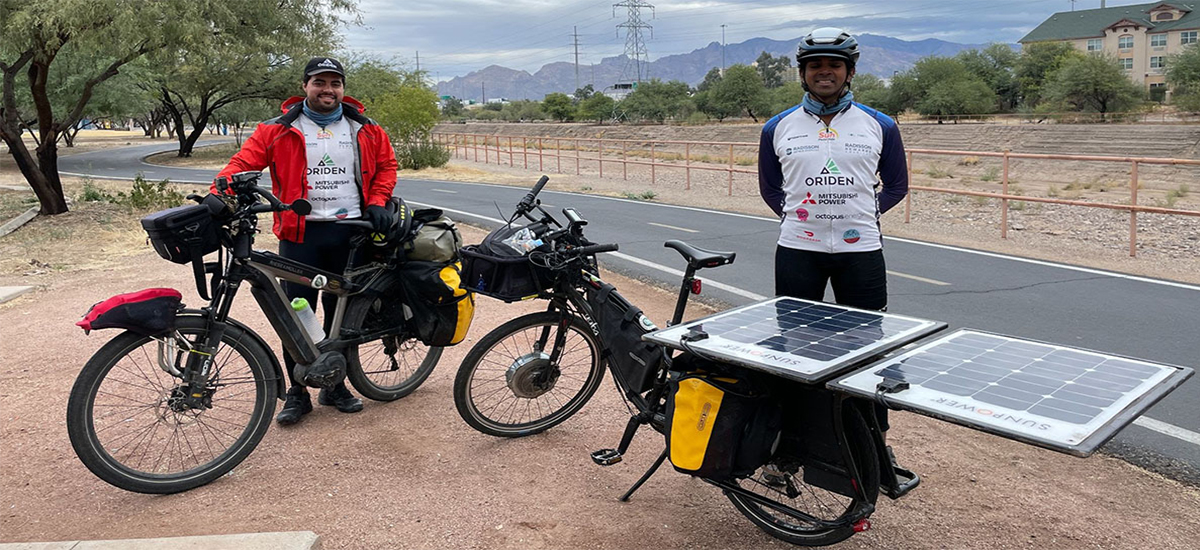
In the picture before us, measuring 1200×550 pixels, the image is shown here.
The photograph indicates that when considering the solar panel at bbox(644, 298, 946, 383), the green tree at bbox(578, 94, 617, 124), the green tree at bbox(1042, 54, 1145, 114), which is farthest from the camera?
the green tree at bbox(578, 94, 617, 124)

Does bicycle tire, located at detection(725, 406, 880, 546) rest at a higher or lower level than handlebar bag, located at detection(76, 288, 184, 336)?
lower

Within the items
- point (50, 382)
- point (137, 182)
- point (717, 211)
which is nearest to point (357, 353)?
point (50, 382)

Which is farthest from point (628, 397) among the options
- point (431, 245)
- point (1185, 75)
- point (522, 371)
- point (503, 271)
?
point (1185, 75)

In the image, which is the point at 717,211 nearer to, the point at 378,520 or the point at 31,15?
the point at 31,15

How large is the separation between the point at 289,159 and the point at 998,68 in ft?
255

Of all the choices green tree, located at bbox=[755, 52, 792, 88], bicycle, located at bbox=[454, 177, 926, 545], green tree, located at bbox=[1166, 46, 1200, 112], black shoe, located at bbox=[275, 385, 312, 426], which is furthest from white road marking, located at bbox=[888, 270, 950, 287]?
green tree, located at bbox=[755, 52, 792, 88]

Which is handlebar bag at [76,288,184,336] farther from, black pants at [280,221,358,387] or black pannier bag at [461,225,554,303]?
black pannier bag at [461,225,554,303]

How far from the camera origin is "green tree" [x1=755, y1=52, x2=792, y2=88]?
134 metres

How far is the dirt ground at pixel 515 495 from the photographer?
11.0 ft

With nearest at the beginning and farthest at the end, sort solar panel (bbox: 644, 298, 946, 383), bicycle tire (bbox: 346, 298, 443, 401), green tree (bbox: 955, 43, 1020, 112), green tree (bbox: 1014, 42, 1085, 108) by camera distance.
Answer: solar panel (bbox: 644, 298, 946, 383), bicycle tire (bbox: 346, 298, 443, 401), green tree (bbox: 1014, 42, 1085, 108), green tree (bbox: 955, 43, 1020, 112)

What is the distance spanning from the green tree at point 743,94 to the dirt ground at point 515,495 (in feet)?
234

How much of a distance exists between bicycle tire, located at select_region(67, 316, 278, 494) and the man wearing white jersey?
246 cm

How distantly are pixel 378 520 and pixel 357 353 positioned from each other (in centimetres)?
133

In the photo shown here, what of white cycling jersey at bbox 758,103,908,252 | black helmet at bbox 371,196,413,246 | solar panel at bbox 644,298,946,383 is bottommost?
solar panel at bbox 644,298,946,383
